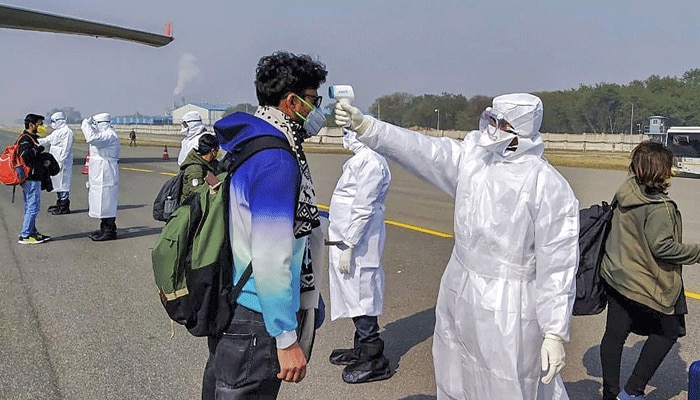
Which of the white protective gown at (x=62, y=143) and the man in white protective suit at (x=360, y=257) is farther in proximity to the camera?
the white protective gown at (x=62, y=143)

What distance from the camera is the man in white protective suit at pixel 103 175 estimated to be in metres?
9.29

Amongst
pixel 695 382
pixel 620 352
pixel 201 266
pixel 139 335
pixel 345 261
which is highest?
pixel 201 266

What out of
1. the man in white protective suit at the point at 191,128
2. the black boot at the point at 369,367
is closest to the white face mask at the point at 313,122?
the black boot at the point at 369,367

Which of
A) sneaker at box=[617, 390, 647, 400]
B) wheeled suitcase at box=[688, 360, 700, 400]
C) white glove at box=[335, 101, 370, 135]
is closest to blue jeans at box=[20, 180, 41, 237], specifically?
white glove at box=[335, 101, 370, 135]

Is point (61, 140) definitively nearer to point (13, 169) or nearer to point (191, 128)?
point (13, 169)

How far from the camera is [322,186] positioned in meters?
17.3

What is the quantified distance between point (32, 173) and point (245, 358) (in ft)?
25.5

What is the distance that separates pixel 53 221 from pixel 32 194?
265 centimetres

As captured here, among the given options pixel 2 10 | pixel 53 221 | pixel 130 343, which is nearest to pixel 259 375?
pixel 130 343

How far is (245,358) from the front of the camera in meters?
2.36

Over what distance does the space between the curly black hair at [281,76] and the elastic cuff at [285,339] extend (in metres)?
0.87

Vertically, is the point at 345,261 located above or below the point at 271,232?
below

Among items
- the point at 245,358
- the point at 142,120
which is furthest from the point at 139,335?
the point at 142,120

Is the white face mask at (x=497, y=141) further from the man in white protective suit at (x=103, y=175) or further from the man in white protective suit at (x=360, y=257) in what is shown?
the man in white protective suit at (x=103, y=175)
